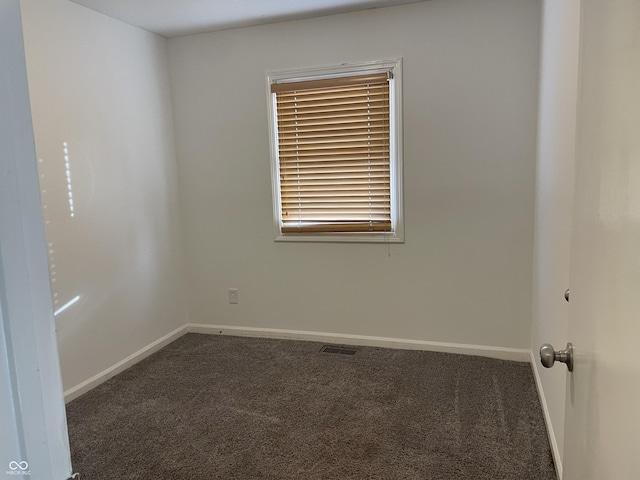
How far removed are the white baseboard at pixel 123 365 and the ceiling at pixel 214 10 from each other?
229cm

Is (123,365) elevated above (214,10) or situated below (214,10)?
below

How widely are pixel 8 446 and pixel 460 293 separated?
289 centimetres

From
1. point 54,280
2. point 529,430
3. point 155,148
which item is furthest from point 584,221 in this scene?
point 155,148

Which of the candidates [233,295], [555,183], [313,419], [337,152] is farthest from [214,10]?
[313,419]

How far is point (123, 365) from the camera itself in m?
3.05

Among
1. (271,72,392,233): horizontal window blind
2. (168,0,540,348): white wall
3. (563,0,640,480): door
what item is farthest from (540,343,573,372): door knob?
(271,72,392,233): horizontal window blind

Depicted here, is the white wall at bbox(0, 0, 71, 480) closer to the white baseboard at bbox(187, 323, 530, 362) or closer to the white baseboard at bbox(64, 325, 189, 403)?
the white baseboard at bbox(64, 325, 189, 403)

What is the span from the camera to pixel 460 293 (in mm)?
3086

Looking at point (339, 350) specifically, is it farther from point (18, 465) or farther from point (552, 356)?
point (18, 465)

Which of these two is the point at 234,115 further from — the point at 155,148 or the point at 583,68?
the point at 583,68

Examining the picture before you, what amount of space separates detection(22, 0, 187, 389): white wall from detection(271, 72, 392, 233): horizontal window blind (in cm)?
94

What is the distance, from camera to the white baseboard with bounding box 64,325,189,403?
268 cm


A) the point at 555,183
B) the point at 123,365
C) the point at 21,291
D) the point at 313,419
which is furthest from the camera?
the point at 123,365

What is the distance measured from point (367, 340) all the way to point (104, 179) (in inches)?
84.2
